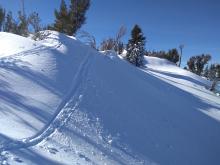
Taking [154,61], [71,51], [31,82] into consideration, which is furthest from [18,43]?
[154,61]

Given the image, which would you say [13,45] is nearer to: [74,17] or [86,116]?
[86,116]

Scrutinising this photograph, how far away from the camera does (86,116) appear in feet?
26.9

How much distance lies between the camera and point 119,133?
7.98 m

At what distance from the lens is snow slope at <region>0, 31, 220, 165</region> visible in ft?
21.4

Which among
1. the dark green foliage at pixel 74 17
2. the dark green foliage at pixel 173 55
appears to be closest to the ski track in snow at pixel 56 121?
the dark green foliage at pixel 74 17

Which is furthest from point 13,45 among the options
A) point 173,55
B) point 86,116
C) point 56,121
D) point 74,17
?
point 173,55

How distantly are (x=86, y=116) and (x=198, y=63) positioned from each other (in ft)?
152

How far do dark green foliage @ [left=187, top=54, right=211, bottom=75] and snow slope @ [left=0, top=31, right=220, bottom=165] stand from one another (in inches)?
1552

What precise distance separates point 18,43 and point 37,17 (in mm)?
11433

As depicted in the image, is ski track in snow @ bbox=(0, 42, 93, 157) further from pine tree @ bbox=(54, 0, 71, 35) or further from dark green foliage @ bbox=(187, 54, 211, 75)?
dark green foliage @ bbox=(187, 54, 211, 75)

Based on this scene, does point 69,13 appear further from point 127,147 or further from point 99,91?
point 127,147

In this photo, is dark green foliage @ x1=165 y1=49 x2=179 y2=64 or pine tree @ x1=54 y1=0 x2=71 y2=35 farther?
dark green foliage @ x1=165 y1=49 x2=179 y2=64

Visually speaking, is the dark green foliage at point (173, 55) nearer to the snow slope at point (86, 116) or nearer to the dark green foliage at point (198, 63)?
the dark green foliage at point (198, 63)

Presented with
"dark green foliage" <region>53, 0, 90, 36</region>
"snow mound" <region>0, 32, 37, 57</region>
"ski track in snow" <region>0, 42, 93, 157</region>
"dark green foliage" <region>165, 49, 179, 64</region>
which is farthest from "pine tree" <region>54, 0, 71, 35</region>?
"dark green foliage" <region>165, 49, 179, 64</region>
